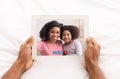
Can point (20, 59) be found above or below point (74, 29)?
below

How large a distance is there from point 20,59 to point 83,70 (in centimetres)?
24

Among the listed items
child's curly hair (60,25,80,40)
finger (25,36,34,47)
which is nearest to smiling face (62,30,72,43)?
child's curly hair (60,25,80,40)

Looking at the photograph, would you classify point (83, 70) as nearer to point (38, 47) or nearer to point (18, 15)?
point (38, 47)

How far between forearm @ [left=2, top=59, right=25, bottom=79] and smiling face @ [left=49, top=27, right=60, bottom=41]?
157 mm

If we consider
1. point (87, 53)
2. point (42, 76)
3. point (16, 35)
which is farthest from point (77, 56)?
point (16, 35)

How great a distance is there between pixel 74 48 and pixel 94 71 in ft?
0.39

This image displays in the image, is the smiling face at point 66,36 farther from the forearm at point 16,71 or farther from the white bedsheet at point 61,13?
the forearm at point 16,71

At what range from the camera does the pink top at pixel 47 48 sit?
97cm

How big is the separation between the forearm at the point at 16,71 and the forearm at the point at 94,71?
0.25 metres

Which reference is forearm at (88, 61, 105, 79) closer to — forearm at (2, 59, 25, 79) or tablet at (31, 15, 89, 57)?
tablet at (31, 15, 89, 57)

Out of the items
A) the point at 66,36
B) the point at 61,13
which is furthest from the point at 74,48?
the point at 61,13

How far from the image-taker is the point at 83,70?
3.09 ft

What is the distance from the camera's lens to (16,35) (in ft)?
3.26

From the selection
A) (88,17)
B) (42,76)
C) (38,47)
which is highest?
(88,17)
